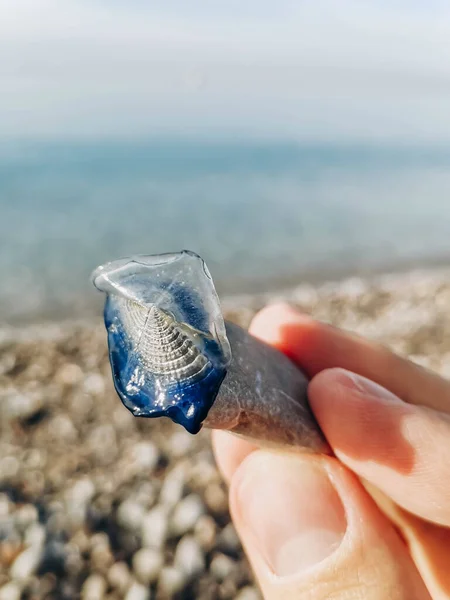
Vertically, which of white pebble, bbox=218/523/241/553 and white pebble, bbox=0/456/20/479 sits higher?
white pebble, bbox=218/523/241/553

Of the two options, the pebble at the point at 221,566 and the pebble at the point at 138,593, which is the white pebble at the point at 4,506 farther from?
the pebble at the point at 221,566

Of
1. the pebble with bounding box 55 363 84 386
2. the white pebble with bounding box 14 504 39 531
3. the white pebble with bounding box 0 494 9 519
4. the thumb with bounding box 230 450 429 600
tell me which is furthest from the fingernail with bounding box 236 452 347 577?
the pebble with bounding box 55 363 84 386

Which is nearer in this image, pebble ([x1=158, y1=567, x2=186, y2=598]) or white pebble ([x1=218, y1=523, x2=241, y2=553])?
pebble ([x1=158, y1=567, x2=186, y2=598])

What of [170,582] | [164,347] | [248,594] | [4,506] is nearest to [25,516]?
[4,506]

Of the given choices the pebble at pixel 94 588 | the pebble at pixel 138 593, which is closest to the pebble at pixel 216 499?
the pebble at pixel 138 593

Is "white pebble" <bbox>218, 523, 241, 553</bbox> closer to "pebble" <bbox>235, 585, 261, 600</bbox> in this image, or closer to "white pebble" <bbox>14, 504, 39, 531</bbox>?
"pebble" <bbox>235, 585, 261, 600</bbox>

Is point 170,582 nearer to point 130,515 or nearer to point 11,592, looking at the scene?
point 130,515
